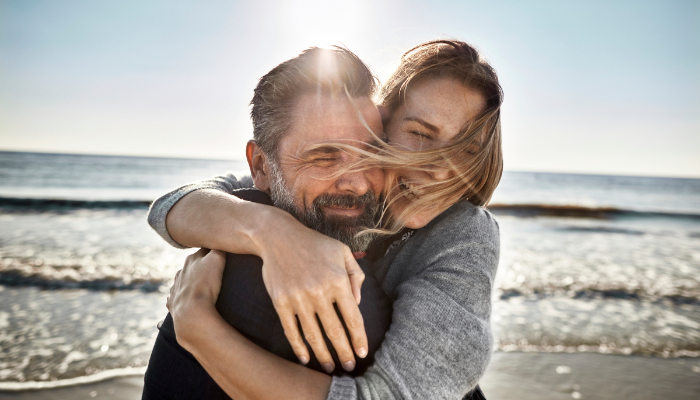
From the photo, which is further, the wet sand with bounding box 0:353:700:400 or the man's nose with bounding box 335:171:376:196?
the wet sand with bounding box 0:353:700:400

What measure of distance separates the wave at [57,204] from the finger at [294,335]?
14.9 m

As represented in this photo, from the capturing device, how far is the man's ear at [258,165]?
2.05 metres

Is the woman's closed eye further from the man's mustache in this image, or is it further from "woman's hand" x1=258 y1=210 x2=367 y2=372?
"woman's hand" x1=258 y1=210 x2=367 y2=372

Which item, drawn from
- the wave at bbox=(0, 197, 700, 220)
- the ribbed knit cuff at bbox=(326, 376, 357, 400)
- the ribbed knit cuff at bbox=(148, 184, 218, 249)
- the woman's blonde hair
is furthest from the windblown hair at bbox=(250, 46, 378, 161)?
the wave at bbox=(0, 197, 700, 220)

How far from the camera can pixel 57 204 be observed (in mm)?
13422

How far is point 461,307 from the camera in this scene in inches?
50.4

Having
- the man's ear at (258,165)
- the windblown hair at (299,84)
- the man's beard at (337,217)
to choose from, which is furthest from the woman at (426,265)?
the man's ear at (258,165)

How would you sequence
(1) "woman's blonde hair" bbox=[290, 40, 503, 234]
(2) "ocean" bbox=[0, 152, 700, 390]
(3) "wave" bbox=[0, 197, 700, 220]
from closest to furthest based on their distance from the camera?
1. (1) "woman's blonde hair" bbox=[290, 40, 503, 234]
2. (2) "ocean" bbox=[0, 152, 700, 390]
3. (3) "wave" bbox=[0, 197, 700, 220]

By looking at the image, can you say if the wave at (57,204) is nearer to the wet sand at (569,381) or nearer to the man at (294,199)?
the wet sand at (569,381)

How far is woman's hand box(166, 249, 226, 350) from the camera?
1237 millimetres

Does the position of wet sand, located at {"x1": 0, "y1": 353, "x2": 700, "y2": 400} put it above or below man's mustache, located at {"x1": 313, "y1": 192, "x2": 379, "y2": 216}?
below

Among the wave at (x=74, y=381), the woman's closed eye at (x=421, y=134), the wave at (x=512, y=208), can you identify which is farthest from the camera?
the wave at (x=512, y=208)

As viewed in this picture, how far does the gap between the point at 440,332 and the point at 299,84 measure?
134 cm

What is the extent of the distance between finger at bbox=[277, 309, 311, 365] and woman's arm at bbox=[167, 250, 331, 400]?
0.14 ft
